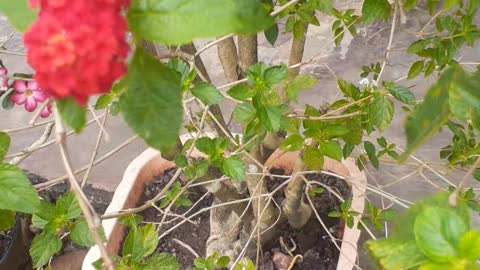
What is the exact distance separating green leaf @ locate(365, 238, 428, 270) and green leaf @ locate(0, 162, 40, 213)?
312 millimetres

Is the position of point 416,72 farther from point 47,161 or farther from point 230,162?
point 47,161

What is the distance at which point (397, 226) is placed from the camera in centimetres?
44

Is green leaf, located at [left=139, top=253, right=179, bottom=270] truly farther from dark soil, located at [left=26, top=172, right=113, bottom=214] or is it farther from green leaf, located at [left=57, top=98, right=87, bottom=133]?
dark soil, located at [left=26, top=172, right=113, bottom=214]

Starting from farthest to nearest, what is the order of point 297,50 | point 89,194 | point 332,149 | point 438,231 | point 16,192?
point 89,194
point 297,50
point 332,149
point 16,192
point 438,231

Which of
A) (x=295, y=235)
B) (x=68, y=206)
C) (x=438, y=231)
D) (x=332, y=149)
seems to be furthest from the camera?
(x=295, y=235)

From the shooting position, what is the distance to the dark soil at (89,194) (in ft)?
4.84

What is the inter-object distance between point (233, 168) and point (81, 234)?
219 mm

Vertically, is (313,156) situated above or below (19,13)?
below

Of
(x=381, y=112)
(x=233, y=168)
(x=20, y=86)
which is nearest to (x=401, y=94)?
(x=381, y=112)

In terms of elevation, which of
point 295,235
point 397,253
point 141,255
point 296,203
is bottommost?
point 295,235

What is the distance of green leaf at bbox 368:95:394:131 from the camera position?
0.74 metres

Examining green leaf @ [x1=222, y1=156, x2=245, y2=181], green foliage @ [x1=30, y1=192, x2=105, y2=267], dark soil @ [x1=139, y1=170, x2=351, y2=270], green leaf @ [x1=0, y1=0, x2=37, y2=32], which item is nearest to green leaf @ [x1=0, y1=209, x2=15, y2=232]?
green foliage @ [x1=30, y1=192, x2=105, y2=267]

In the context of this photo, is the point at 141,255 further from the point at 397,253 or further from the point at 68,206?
the point at 397,253

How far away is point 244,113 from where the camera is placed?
0.73m
